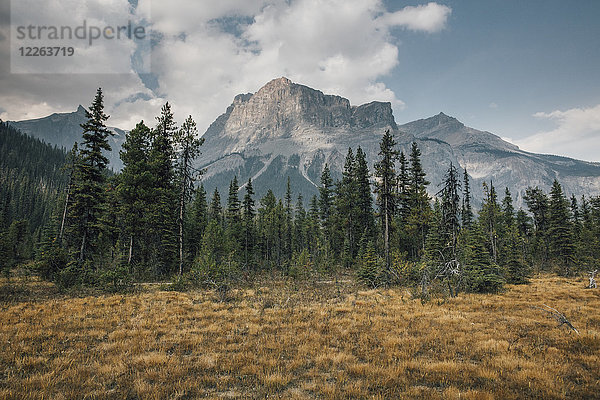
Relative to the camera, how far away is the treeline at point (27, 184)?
2549 inches

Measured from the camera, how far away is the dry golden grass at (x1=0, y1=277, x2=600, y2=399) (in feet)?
18.9

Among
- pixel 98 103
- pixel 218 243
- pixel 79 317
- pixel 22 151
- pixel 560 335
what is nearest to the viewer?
pixel 560 335

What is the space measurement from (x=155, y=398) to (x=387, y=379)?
16.6 ft

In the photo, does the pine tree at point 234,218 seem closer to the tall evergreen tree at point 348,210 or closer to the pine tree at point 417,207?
the tall evergreen tree at point 348,210

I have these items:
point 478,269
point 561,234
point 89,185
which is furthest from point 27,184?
point 561,234

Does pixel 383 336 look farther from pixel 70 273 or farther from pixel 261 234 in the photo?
pixel 261 234

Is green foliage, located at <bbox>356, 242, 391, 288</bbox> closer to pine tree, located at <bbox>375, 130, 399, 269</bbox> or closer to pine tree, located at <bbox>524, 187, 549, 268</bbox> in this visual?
pine tree, located at <bbox>375, 130, 399, 269</bbox>

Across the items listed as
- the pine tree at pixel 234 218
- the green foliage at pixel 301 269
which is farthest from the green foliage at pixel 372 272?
the pine tree at pixel 234 218

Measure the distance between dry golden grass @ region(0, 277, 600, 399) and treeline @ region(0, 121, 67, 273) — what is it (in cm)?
5935

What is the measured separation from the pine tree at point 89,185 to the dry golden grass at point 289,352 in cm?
870

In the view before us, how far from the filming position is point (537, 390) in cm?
568

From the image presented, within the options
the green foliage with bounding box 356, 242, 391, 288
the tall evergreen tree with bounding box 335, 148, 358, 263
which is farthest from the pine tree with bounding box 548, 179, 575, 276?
the green foliage with bounding box 356, 242, 391, 288

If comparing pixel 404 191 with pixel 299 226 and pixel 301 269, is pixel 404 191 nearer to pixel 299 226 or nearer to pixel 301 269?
pixel 301 269

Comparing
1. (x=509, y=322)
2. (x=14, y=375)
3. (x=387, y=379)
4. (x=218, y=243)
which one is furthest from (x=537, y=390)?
(x=218, y=243)
